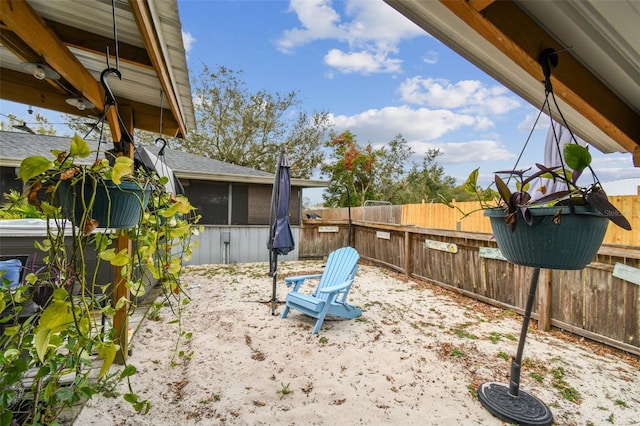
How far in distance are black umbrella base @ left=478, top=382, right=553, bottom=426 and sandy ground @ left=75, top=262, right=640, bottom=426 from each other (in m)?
0.06

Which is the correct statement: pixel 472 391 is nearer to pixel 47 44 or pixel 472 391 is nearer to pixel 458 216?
pixel 47 44

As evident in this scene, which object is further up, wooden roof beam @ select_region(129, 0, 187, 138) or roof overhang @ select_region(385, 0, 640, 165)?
wooden roof beam @ select_region(129, 0, 187, 138)

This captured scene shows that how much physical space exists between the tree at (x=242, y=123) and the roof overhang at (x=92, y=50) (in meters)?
10.8

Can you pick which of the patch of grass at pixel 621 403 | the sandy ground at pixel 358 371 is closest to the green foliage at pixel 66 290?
the sandy ground at pixel 358 371

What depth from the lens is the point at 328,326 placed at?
3.56 meters

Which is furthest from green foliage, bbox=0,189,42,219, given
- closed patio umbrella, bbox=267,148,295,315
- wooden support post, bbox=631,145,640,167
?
closed patio umbrella, bbox=267,148,295,315

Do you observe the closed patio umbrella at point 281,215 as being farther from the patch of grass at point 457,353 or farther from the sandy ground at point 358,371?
the patch of grass at point 457,353

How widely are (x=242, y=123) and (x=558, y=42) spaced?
46.8 ft

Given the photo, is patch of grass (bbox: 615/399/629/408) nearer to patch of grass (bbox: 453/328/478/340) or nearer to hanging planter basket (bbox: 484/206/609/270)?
patch of grass (bbox: 453/328/478/340)

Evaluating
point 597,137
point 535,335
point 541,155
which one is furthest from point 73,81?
point 535,335

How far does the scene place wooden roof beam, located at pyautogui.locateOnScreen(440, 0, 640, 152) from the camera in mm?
835

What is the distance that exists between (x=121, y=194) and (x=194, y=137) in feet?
46.6

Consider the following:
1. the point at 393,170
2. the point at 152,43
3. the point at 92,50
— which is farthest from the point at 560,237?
the point at 393,170

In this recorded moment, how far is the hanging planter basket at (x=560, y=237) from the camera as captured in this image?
40.7 inches
